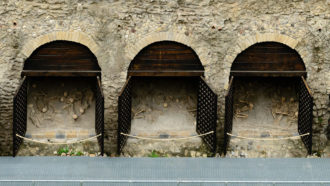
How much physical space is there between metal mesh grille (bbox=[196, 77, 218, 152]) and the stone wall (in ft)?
1.24

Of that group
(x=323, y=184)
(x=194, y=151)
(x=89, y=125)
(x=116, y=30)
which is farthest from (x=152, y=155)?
(x=323, y=184)

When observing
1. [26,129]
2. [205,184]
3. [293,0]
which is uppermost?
[293,0]

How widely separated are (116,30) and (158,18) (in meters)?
0.84

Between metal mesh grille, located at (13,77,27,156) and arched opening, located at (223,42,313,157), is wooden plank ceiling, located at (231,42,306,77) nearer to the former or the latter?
arched opening, located at (223,42,313,157)

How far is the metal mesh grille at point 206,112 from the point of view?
9852mm

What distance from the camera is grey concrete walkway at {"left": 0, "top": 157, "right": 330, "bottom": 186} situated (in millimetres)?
8883

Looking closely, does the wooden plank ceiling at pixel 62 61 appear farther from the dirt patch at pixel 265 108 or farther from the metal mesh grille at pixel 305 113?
the metal mesh grille at pixel 305 113

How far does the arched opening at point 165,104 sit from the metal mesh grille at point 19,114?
1957 millimetres

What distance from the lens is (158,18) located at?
32.9 ft

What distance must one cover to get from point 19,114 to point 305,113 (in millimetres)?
5565

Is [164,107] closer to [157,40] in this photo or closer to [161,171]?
[157,40]

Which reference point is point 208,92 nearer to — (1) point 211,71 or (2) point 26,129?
(1) point 211,71

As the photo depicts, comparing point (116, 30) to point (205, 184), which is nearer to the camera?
point (205, 184)

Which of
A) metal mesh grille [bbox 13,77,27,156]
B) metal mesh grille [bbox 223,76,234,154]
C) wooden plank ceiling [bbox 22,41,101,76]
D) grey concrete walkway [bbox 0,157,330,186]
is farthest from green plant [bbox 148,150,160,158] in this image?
metal mesh grille [bbox 13,77,27,156]
